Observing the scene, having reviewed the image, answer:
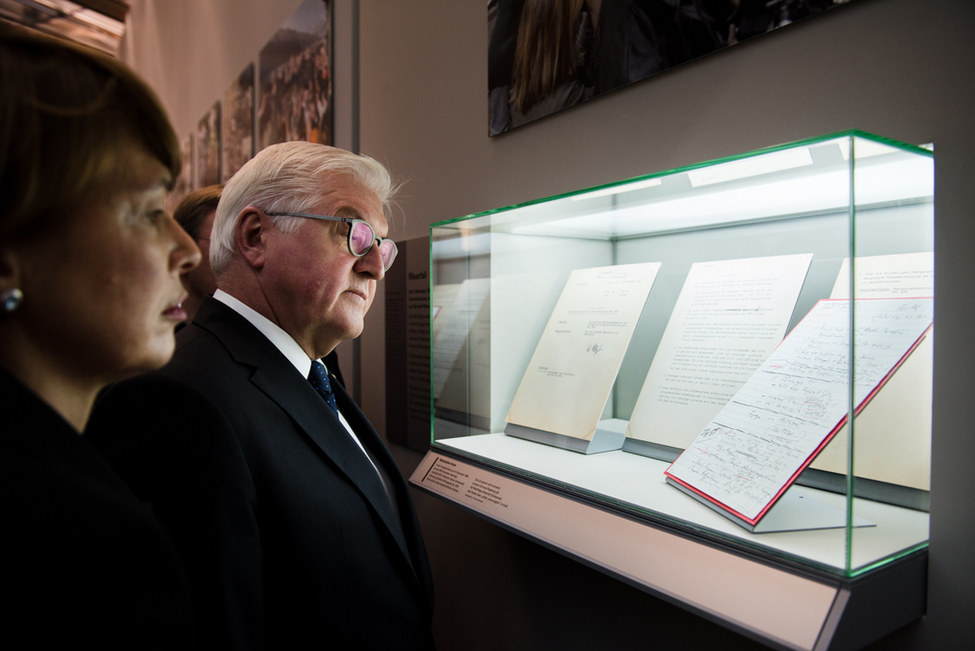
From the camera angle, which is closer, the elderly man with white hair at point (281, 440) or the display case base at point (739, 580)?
the display case base at point (739, 580)

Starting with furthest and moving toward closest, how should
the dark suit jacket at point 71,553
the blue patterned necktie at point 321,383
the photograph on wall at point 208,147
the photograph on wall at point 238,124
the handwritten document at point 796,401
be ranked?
the photograph on wall at point 208,147, the photograph on wall at point 238,124, the blue patterned necktie at point 321,383, the handwritten document at point 796,401, the dark suit jacket at point 71,553

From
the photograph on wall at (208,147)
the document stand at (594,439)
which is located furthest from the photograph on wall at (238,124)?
the document stand at (594,439)

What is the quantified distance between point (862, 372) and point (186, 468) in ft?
3.49

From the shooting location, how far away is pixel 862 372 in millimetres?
873

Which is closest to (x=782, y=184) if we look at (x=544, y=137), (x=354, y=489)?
(x=544, y=137)

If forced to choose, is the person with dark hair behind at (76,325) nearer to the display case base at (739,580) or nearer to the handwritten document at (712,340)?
the display case base at (739,580)

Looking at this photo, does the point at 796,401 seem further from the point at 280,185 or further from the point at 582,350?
the point at 280,185

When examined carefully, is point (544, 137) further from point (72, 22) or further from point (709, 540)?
point (72, 22)

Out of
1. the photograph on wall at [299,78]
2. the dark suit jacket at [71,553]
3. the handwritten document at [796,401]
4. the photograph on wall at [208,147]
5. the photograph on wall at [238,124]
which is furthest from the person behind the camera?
the photograph on wall at [208,147]

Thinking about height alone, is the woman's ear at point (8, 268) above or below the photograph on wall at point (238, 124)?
below

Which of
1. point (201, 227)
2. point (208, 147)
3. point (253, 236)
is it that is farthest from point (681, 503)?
A: point (208, 147)

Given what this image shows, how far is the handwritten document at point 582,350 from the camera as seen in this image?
1533 mm

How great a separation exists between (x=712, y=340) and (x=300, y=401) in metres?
0.95

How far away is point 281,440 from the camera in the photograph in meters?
1.22
